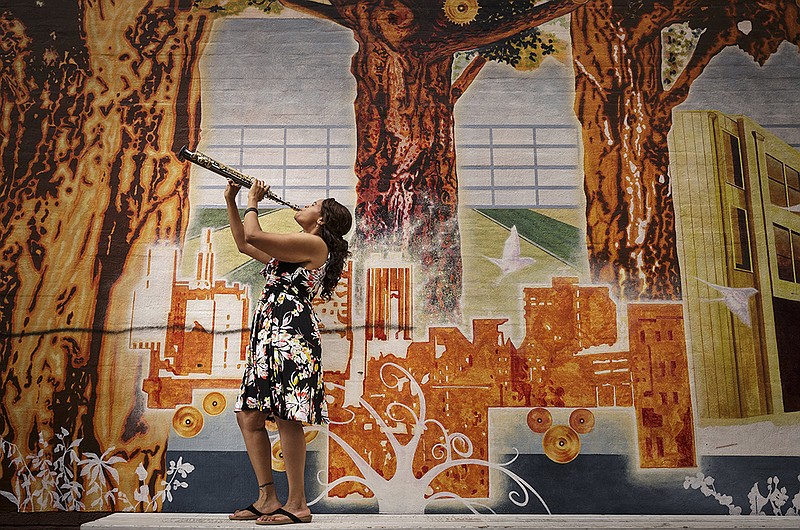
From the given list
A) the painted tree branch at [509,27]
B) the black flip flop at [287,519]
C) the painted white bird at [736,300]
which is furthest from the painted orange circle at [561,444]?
the painted tree branch at [509,27]

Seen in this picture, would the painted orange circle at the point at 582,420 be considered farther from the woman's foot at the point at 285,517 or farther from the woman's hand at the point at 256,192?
the woman's hand at the point at 256,192

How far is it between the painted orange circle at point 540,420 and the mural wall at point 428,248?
0.01m

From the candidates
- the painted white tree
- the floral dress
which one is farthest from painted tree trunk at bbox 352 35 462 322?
the floral dress

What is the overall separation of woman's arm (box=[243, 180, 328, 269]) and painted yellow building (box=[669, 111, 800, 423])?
179 cm

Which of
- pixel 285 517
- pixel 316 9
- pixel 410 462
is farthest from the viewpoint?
pixel 316 9

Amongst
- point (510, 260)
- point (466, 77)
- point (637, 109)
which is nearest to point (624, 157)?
point (637, 109)

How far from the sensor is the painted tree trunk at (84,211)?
342 centimetres

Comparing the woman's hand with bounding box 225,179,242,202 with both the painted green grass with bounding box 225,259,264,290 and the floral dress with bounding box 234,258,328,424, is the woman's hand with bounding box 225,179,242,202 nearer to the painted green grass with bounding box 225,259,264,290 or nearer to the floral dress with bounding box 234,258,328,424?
the floral dress with bounding box 234,258,328,424

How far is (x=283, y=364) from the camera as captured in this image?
2.87 metres

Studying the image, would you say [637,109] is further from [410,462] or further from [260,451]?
[260,451]

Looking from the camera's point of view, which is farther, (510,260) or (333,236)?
(510,260)

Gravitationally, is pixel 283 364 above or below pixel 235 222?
below

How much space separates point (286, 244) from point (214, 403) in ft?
3.24

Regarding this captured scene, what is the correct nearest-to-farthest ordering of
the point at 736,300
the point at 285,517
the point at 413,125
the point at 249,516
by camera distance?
the point at 285,517
the point at 249,516
the point at 736,300
the point at 413,125
